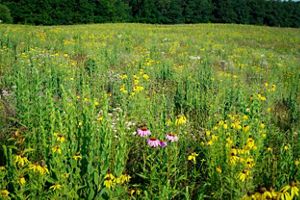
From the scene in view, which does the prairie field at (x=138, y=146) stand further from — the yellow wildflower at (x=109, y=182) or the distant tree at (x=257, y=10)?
the distant tree at (x=257, y=10)

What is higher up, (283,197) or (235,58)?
(283,197)

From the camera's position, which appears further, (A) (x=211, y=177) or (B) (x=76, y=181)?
(A) (x=211, y=177)

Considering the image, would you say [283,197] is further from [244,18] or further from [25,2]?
[244,18]

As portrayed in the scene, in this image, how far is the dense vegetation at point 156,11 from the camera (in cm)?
4716

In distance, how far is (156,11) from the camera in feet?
200

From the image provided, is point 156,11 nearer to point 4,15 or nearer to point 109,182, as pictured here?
point 4,15

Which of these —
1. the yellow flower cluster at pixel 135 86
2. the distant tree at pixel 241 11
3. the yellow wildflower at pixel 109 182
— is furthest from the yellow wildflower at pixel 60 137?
the distant tree at pixel 241 11

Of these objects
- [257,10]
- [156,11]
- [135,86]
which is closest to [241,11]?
[257,10]

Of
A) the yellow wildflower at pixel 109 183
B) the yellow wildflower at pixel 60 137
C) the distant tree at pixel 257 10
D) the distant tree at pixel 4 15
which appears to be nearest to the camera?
the yellow wildflower at pixel 109 183

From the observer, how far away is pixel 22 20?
47.2m

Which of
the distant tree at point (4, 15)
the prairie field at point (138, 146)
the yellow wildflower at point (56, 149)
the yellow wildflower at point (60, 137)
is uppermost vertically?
the yellow wildflower at point (60, 137)

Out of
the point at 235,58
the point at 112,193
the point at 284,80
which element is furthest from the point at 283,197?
the point at 235,58

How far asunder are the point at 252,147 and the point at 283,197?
5.07 feet

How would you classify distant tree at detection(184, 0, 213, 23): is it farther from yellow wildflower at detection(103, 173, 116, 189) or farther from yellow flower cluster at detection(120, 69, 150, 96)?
yellow wildflower at detection(103, 173, 116, 189)
